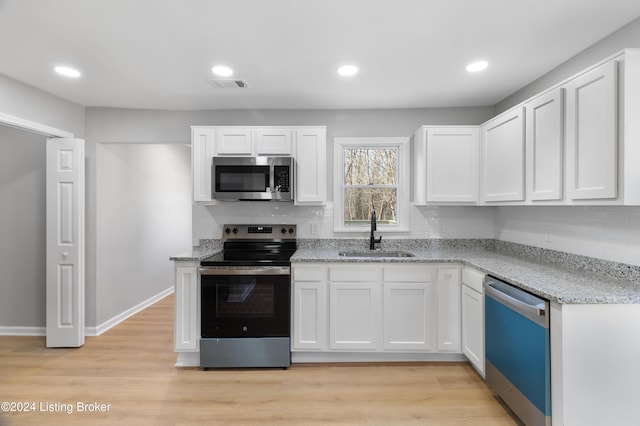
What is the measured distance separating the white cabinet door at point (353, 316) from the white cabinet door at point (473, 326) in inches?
28.7

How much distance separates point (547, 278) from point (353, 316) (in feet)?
4.87

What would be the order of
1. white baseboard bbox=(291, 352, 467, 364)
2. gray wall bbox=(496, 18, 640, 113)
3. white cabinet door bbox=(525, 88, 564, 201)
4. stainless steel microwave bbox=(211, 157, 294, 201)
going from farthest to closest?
stainless steel microwave bbox=(211, 157, 294, 201)
white baseboard bbox=(291, 352, 467, 364)
white cabinet door bbox=(525, 88, 564, 201)
gray wall bbox=(496, 18, 640, 113)

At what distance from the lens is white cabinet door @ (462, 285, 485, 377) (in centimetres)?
243

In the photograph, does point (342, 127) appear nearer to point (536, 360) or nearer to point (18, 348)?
point (536, 360)

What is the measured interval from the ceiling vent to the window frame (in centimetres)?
111

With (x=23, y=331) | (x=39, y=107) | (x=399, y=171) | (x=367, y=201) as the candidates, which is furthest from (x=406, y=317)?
(x=23, y=331)

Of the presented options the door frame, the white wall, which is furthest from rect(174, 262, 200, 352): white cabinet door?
the white wall

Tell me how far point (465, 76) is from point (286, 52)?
1531mm

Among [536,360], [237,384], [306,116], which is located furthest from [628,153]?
[237,384]

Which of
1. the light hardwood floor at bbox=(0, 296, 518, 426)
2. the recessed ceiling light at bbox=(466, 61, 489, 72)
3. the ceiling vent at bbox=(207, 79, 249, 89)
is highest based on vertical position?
the recessed ceiling light at bbox=(466, 61, 489, 72)

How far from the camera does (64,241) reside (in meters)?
3.18

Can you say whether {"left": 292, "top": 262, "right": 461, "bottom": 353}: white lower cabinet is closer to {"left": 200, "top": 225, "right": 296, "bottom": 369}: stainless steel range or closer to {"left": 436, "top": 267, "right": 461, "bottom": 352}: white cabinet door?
{"left": 436, "top": 267, "right": 461, "bottom": 352}: white cabinet door

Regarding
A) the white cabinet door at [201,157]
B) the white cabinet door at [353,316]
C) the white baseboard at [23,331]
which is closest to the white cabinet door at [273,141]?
the white cabinet door at [201,157]

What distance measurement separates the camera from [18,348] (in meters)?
3.14
